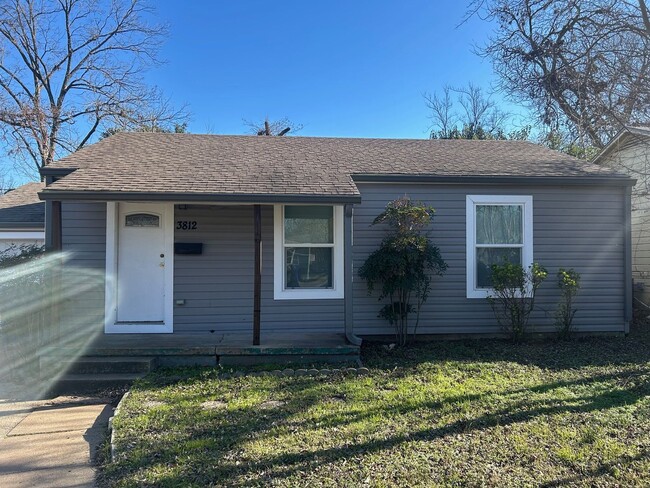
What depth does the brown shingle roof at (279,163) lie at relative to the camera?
615 centimetres

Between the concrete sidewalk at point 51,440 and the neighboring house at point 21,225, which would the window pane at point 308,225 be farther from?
the neighboring house at point 21,225

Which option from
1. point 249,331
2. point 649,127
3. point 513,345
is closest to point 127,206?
point 249,331

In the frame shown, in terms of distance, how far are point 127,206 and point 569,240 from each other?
23.8 ft

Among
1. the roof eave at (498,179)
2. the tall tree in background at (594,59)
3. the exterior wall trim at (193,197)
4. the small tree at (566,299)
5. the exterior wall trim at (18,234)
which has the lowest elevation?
the small tree at (566,299)

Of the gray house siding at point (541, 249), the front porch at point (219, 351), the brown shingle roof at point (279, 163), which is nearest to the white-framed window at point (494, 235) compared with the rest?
the gray house siding at point (541, 249)

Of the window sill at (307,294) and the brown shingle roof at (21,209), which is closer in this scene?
the window sill at (307,294)

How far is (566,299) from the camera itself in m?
7.44

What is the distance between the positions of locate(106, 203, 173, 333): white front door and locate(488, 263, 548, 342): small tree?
5.17 m

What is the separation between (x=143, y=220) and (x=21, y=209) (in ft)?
12.3

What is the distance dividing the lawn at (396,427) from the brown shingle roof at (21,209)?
16.4 feet

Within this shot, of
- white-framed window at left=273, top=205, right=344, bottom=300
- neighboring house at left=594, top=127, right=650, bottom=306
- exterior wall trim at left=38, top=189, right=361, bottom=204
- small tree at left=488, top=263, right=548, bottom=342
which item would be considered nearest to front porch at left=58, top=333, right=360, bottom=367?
white-framed window at left=273, top=205, right=344, bottom=300

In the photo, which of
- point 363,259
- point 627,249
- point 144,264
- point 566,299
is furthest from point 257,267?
point 627,249

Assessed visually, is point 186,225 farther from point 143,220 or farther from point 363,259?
point 363,259

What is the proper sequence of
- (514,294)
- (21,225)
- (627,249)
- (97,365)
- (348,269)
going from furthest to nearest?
1. (21,225)
2. (627,249)
3. (514,294)
4. (348,269)
5. (97,365)
